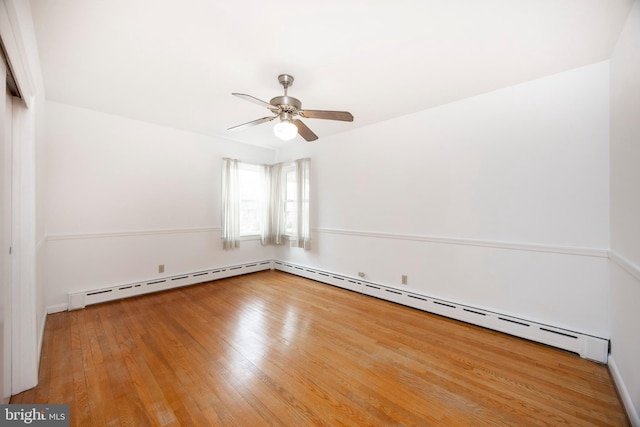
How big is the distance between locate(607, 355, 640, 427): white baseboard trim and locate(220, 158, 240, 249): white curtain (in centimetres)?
452

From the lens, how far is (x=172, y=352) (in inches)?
84.3

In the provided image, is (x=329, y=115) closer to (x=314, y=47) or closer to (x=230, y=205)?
(x=314, y=47)

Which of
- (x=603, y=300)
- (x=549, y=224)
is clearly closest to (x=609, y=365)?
(x=603, y=300)

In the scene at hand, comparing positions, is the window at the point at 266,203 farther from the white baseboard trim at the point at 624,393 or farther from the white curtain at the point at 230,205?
the white baseboard trim at the point at 624,393

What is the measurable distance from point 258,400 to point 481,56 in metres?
3.03

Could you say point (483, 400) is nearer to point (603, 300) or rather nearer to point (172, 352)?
point (603, 300)

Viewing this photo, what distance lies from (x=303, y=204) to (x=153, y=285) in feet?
8.36

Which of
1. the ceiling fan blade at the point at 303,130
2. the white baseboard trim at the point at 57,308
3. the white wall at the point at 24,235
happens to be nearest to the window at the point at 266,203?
the ceiling fan blade at the point at 303,130

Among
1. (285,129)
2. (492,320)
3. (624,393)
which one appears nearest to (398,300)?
(492,320)

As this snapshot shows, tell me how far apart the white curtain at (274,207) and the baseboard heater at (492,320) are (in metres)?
1.42

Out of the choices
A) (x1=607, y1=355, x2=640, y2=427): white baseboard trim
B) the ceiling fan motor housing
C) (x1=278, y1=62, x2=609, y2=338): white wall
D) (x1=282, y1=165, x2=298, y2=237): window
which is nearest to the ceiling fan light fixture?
the ceiling fan motor housing

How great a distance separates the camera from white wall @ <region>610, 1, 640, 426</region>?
1509 mm

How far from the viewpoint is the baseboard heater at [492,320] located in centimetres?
211

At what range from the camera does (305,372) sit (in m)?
1.90
